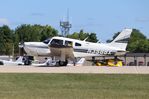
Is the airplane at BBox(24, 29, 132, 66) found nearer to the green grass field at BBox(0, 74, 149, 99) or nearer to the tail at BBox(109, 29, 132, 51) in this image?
the tail at BBox(109, 29, 132, 51)

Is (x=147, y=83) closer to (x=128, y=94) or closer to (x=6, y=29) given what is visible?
(x=128, y=94)

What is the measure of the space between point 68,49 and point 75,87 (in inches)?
848

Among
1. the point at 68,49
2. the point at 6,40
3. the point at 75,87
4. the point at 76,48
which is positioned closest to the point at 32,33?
the point at 6,40

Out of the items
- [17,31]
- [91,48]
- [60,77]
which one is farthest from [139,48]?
[60,77]

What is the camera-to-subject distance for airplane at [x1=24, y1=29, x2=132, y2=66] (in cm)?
4119

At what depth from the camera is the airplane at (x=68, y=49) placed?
1622 inches

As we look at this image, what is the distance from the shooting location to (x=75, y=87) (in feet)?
64.7

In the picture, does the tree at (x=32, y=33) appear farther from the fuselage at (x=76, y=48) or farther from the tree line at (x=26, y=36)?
the fuselage at (x=76, y=48)

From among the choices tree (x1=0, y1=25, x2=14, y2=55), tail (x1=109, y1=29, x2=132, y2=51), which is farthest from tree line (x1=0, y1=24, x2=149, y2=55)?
tail (x1=109, y1=29, x2=132, y2=51)

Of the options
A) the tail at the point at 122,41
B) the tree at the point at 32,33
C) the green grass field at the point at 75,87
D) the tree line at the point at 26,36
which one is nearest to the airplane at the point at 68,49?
the tail at the point at 122,41

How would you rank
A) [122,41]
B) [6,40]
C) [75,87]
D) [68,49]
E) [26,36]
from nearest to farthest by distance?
[75,87] → [68,49] → [122,41] → [6,40] → [26,36]

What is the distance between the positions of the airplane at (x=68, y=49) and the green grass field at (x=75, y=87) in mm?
15941

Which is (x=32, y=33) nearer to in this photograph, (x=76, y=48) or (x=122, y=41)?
(x=122, y=41)

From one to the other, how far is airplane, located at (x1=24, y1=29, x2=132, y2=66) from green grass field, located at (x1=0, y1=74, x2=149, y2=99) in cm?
1594
